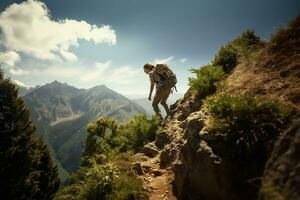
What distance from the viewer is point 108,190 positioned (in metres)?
7.29

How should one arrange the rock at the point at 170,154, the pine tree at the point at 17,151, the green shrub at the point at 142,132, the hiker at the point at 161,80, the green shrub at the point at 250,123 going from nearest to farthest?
the green shrub at the point at 250,123 → the rock at the point at 170,154 → the green shrub at the point at 142,132 → the hiker at the point at 161,80 → the pine tree at the point at 17,151

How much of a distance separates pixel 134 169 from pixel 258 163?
4891 mm

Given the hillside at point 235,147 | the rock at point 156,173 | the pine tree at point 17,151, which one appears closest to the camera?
the hillside at point 235,147

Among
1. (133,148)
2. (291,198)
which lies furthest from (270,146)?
(133,148)

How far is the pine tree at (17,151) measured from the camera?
18391mm

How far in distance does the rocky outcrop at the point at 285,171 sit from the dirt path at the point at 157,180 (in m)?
4.19

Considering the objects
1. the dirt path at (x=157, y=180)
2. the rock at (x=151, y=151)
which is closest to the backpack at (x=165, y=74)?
the rock at (x=151, y=151)

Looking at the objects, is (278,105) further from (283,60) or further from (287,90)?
(283,60)

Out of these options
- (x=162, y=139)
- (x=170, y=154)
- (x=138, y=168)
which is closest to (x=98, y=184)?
(x=138, y=168)

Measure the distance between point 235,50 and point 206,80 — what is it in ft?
9.41

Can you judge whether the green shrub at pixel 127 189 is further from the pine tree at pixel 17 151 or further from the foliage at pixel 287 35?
the pine tree at pixel 17 151

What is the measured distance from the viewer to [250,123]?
511 cm

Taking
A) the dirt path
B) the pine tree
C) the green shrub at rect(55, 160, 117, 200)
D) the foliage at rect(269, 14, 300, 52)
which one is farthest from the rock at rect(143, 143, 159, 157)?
the pine tree

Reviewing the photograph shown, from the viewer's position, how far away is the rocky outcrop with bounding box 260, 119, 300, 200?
9.02 feet
